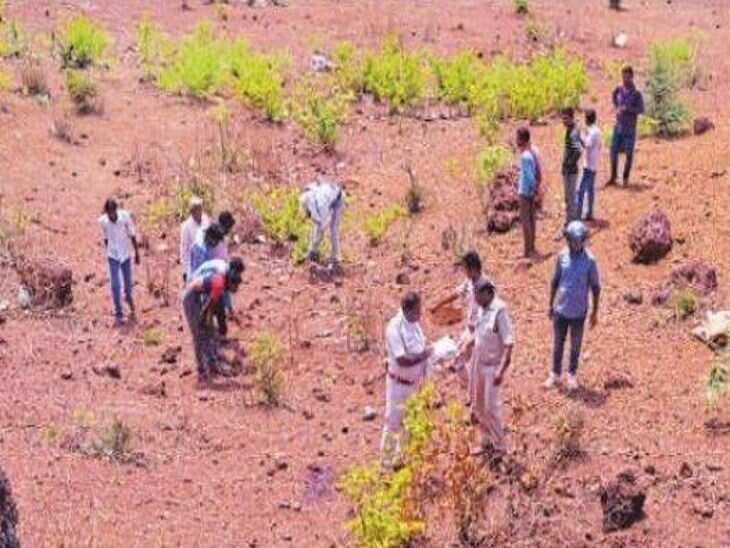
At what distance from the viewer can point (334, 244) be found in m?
11.9

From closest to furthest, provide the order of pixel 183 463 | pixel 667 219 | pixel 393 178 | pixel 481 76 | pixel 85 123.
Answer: pixel 183 463, pixel 667 219, pixel 393 178, pixel 85 123, pixel 481 76

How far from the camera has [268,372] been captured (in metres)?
9.34

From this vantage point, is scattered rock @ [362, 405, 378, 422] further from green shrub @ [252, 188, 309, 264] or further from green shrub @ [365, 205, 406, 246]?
green shrub @ [365, 205, 406, 246]

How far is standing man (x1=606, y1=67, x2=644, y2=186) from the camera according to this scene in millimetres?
12789

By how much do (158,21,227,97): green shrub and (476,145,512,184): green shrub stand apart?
4.75 metres

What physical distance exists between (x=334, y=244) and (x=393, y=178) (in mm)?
3041

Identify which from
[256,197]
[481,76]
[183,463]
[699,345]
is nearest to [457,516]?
[183,463]

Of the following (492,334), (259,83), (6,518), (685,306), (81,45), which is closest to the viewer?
(6,518)

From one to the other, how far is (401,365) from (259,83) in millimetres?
9293

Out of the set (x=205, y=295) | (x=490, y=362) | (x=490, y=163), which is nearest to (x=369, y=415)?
(x=205, y=295)

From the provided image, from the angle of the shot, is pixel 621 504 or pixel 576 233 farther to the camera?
pixel 576 233

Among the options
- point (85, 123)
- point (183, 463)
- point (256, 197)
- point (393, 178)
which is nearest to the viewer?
point (183, 463)

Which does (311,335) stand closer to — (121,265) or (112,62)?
(121,265)

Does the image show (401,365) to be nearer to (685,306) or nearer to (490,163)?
(685,306)
